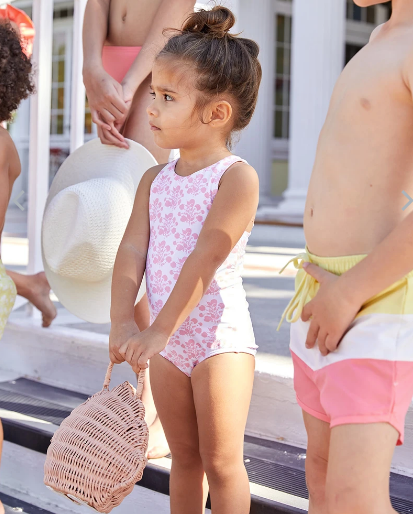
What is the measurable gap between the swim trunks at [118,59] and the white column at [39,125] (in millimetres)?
899

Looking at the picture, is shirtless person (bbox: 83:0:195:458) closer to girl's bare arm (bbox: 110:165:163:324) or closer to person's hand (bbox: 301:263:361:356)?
girl's bare arm (bbox: 110:165:163:324)

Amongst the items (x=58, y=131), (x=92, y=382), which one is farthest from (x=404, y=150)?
(x=58, y=131)

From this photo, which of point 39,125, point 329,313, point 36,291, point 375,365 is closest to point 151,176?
point 329,313

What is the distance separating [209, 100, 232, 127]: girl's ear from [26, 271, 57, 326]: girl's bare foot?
162 centimetres

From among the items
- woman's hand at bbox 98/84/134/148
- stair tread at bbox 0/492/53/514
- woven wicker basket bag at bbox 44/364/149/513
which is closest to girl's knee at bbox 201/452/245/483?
woven wicker basket bag at bbox 44/364/149/513

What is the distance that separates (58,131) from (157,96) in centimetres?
1181

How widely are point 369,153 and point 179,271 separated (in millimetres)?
502

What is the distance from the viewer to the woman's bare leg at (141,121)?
7.54 feet

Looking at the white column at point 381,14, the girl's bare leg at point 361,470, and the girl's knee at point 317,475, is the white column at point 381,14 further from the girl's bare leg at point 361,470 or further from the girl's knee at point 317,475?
the girl's bare leg at point 361,470

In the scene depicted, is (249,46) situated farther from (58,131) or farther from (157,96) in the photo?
(58,131)

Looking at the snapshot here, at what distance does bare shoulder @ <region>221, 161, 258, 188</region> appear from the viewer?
1.50m

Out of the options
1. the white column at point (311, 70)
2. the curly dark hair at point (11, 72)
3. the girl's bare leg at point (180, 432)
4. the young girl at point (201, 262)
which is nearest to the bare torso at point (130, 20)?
the curly dark hair at point (11, 72)

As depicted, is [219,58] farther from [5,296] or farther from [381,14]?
[381,14]

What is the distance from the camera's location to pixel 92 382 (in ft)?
9.15
